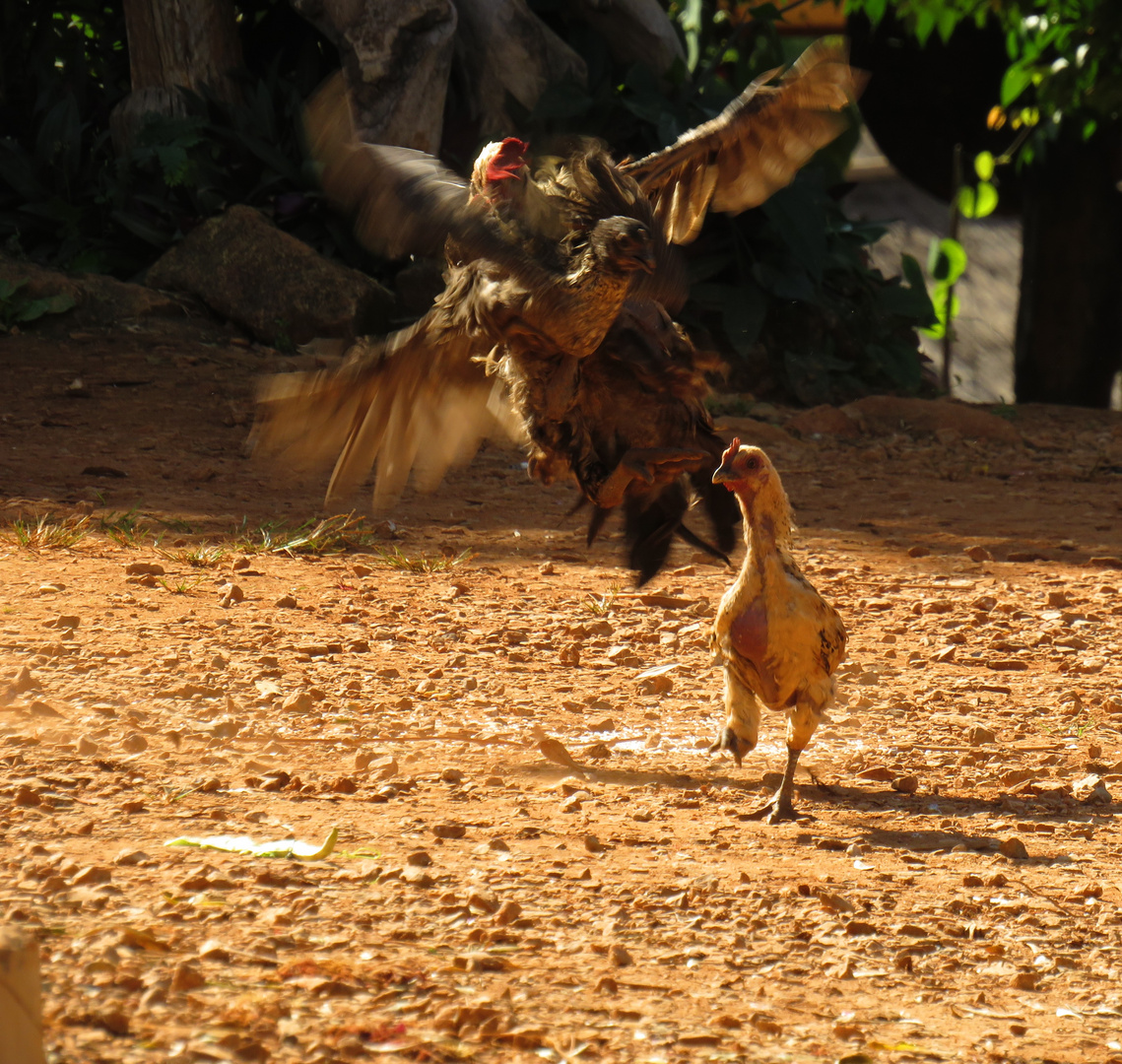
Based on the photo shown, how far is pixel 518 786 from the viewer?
11.9 feet

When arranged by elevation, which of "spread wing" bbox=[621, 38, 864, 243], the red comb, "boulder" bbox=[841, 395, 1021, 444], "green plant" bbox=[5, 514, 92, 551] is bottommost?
Answer: "green plant" bbox=[5, 514, 92, 551]

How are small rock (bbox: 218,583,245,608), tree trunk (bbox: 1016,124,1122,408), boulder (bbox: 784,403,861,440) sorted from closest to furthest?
small rock (bbox: 218,583,245,608), boulder (bbox: 784,403,861,440), tree trunk (bbox: 1016,124,1122,408)

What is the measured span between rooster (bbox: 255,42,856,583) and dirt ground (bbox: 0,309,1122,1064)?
67 cm

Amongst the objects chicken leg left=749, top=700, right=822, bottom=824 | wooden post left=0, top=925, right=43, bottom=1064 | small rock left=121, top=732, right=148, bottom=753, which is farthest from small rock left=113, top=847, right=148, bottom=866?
chicken leg left=749, top=700, right=822, bottom=824

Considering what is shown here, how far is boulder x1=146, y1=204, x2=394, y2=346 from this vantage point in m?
9.09

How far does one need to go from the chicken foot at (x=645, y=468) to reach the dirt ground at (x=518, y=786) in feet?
2.13

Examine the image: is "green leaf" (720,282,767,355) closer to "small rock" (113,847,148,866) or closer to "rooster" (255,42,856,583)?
"rooster" (255,42,856,583)

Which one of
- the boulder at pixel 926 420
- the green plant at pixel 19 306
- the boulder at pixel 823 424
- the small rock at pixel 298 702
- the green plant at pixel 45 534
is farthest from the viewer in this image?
the boulder at pixel 926 420

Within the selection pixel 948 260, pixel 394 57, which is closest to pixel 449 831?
pixel 394 57

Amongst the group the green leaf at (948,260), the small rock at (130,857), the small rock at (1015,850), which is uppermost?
the green leaf at (948,260)

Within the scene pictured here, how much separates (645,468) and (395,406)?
3.06 feet

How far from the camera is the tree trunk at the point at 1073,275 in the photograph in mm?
11836

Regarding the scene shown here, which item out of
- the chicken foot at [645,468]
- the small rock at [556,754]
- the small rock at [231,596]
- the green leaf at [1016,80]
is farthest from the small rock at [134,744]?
the green leaf at [1016,80]

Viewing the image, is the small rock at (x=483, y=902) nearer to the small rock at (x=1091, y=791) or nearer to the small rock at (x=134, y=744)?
the small rock at (x=134, y=744)
